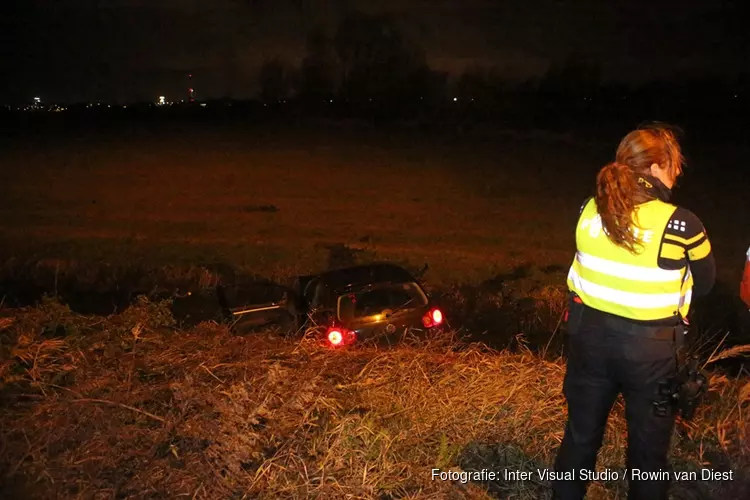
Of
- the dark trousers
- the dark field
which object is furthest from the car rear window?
the dark trousers

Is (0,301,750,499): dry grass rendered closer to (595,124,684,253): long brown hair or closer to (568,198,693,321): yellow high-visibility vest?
(568,198,693,321): yellow high-visibility vest

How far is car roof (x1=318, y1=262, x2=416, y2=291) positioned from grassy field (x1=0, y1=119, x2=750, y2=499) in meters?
1.81

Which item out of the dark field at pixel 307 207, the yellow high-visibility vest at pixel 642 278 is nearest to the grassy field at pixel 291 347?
the dark field at pixel 307 207

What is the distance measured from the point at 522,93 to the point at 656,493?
71.8 metres

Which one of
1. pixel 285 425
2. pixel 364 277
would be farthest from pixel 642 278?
pixel 364 277

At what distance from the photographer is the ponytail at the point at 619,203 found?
2.38 metres

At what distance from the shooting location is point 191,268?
13219 millimetres

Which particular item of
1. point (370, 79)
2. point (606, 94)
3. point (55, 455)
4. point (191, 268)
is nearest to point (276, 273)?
point (191, 268)

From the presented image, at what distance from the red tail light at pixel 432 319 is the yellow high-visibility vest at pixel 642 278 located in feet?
13.3

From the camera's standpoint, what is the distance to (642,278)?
2371mm

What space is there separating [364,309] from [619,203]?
4.38m

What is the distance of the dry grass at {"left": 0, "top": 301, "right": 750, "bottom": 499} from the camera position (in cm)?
263

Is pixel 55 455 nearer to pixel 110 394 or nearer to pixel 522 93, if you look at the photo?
pixel 110 394

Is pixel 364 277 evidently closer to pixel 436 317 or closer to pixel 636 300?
pixel 436 317
